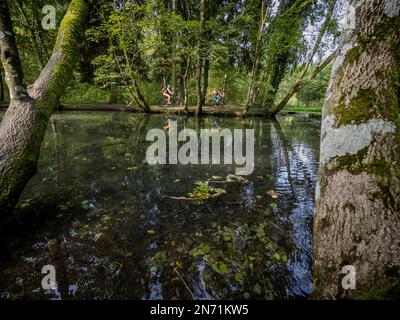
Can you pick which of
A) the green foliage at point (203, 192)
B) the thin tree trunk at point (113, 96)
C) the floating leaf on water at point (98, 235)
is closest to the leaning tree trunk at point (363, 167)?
the green foliage at point (203, 192)

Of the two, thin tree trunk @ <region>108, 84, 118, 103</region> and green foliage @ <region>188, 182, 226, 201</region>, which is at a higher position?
thin tree trunk @ <region>108, 84, 118, 103</region>

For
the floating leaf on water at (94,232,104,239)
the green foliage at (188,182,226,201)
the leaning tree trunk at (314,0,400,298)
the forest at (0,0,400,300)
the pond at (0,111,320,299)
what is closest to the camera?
the leaning tree trunk at (314,0,400,298)

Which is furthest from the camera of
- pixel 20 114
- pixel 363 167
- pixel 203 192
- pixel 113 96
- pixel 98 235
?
pixel 113 96

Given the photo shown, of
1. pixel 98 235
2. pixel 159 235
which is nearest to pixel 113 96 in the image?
pixel 98 235

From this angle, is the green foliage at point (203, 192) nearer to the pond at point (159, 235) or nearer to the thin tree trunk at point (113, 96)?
the pond at point (159, 235)

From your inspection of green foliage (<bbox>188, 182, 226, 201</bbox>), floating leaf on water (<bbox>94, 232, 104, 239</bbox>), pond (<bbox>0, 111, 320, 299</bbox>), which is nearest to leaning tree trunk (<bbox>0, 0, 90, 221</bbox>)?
pond (<bbox>0, 111, 320, 299</bbox>)

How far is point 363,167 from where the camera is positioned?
4.58 ft

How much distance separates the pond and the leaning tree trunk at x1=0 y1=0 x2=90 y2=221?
427 millimetres

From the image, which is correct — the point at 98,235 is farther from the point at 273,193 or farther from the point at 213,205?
the point at 273,193

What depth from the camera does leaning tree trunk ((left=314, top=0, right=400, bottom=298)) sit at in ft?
4.09

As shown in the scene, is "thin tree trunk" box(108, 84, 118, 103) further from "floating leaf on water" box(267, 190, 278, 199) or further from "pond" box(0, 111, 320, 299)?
"floating leaf on water" box(267, 190, 278, 199)

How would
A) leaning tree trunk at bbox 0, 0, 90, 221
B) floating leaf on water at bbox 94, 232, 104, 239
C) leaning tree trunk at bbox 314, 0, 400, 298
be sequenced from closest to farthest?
leaning tree trunk at bbox 314, 0, 400, 298 → floating leaf on water at bbox 94, 232, 104, 239 → leaning tree trunk at bbox 0, 0, 90, 221

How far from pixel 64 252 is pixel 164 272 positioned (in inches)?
36.2

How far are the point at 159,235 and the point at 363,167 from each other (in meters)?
1.82
